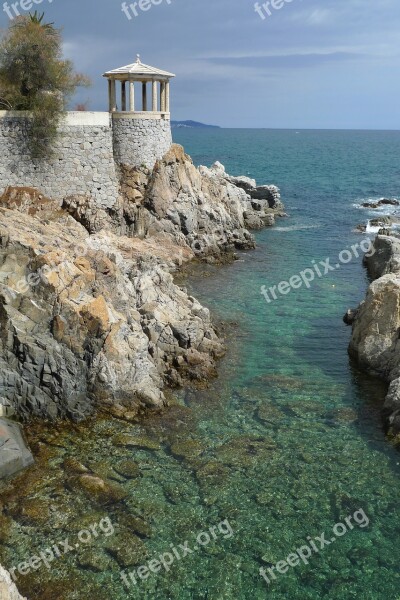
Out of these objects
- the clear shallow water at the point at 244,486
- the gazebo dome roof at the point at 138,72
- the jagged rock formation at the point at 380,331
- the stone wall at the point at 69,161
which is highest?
the gazebo dome roof at the point at 138,72

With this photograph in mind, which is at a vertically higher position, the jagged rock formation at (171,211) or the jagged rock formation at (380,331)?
the jagged rock formation at (171,211)

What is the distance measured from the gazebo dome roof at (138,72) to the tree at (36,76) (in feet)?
14.5

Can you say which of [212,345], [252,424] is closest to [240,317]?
[212,345]

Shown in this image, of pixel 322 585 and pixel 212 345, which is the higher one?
pixel 212 345

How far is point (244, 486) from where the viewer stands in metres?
15.0

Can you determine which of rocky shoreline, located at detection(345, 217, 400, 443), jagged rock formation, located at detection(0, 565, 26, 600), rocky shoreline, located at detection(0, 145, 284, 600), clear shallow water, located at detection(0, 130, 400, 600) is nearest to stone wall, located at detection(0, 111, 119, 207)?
rocky shoreline, located at detection(0, 145, 284, 600)

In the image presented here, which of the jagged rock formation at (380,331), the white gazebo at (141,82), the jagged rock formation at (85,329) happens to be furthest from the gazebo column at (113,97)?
the jagged rock formation at (380,331)

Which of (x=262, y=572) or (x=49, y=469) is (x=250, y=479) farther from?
(x=49, y=469)

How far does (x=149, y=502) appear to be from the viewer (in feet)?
47.0

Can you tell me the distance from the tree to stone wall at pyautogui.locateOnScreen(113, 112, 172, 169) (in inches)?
187

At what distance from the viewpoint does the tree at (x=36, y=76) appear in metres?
32.2

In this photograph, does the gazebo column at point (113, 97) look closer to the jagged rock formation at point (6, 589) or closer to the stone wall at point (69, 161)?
the stone wall at point (69, 161)

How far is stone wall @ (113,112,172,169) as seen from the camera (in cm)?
3762

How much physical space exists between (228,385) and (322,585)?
9009mm
